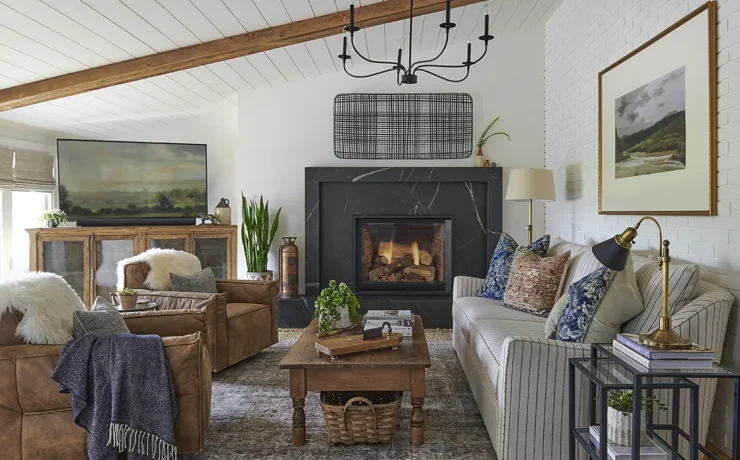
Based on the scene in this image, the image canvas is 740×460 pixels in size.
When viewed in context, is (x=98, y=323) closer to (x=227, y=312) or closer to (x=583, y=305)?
(x=227, y=312)

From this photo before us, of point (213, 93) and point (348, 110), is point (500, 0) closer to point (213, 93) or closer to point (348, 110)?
point (348, 110)

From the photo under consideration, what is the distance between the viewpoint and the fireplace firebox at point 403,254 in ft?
17.9

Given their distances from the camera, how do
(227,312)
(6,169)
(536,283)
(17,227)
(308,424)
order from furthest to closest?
(17,227), (6,169), (227,312), (536,283), (308,424)

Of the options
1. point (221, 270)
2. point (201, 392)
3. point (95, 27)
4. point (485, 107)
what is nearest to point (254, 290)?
point (221, 270)

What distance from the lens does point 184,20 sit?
3.61m

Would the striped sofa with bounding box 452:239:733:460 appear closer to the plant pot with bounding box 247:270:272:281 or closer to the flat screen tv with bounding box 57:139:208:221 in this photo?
the plant pot with bounding box 247:270:272:281

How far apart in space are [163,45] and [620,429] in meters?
3.84

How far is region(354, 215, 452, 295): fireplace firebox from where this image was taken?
5.45m

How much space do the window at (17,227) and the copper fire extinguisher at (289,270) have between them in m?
2.53

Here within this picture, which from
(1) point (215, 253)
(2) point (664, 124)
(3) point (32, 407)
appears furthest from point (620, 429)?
(1) point (215, 253)

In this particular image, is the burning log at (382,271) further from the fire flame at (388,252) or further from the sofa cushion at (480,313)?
the sofa cushion at (480,313)

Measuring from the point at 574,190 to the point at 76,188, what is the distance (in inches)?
194

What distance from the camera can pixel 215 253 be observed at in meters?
5.54

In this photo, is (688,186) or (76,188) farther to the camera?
(76,188)
